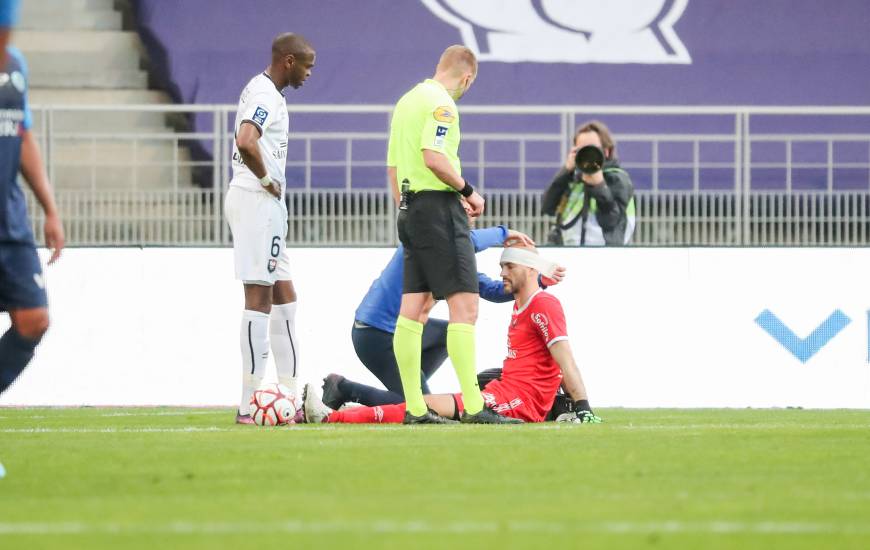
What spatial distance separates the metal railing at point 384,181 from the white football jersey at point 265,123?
3.31 meters

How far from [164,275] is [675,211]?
12.6ft

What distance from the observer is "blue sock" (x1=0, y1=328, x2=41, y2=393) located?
653 cm

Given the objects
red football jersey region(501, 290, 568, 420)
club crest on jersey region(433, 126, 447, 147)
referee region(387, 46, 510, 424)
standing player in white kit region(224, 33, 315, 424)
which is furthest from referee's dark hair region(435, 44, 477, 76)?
red football jersey region(501, 290, 568, 420)

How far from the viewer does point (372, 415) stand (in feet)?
30.3

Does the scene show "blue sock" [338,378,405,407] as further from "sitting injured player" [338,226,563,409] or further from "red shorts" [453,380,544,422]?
"red shorts" [453,380,544,422]

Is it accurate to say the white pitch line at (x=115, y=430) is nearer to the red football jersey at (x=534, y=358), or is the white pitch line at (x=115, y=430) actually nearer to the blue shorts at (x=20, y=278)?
the red football jersey at (x=534, y=358)

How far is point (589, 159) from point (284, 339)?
11.5 ft

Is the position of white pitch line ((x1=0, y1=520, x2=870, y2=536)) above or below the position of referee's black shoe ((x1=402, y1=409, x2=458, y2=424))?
above

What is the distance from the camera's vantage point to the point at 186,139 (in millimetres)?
13078

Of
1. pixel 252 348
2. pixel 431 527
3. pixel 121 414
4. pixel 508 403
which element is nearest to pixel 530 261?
pixel 508 403

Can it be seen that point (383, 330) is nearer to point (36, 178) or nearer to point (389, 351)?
point (389, 351)

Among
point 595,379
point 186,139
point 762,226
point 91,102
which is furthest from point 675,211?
point 91,102

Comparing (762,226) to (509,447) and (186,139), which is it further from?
(509,447)

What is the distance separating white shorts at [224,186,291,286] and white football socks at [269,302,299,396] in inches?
16.1
